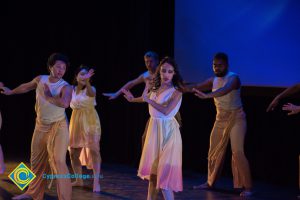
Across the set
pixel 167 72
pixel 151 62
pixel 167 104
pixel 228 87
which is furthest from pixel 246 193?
pixel 167 72

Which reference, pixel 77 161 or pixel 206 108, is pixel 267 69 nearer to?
pixel 206 108

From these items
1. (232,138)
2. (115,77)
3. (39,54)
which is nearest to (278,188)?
(232,138)

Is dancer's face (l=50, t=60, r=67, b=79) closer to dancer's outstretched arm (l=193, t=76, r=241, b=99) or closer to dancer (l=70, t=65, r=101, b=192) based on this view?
dancer (l=70, t=65, r=101, b=192)

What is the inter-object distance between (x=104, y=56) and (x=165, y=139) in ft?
14.0

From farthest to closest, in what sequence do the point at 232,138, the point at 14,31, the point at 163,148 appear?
the point at 14,31 → the point at 232,138 → the point at 163,148

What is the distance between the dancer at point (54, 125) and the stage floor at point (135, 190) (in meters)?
0.88

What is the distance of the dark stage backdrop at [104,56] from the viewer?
27.1ft

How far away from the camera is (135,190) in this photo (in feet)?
21.6

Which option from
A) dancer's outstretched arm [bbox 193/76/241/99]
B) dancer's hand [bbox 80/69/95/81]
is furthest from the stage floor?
dancer's hand [bbox 80/69/95/81]

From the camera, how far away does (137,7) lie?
8539 millimetres

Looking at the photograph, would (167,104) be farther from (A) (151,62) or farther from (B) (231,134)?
(A) (151,62)

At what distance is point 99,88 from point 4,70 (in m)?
1.59

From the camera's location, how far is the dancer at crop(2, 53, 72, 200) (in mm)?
5109

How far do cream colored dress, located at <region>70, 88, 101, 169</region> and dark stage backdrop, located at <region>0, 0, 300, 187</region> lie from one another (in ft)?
6.42
